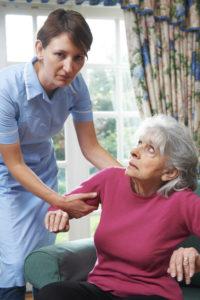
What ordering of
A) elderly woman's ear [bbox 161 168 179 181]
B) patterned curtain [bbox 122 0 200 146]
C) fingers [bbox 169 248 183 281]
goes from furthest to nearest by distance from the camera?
patterned curtain [bbox 122 0 200 146], elderly woman's ear [bbox 161 168 179 181], fingers [bbox 169 248 183 281]

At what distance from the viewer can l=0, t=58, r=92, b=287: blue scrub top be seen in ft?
6.03

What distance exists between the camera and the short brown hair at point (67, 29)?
170 cm

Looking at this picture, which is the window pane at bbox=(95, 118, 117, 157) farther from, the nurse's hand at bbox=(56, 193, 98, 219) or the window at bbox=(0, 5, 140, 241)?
the nurse's hand at bbox=(56, 193, 98, 219)

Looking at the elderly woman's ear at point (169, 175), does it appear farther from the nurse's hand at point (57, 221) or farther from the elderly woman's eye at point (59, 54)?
the elderly woman's eye at point (59, 54)

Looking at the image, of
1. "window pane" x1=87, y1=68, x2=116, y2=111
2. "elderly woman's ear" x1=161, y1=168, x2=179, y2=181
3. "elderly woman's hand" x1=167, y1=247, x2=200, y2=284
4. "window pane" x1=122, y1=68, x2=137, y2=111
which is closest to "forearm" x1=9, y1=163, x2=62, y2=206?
"elderly woman's ear" x1=161, y1=168, x2=179, y2=181

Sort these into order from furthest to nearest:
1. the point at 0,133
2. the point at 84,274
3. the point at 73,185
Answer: the point at 73,185 < the point at 84,274 < the point at 0,133

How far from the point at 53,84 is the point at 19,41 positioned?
59.3 inches

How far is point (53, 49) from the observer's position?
1.71m

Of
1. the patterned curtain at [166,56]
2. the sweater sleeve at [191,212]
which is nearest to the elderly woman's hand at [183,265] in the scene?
the sweater sleeve at [191,212]

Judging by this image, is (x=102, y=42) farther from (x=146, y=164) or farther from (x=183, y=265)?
(x=183, y=265)

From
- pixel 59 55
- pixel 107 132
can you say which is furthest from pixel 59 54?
pixel 107 132

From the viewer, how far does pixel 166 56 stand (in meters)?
3.13

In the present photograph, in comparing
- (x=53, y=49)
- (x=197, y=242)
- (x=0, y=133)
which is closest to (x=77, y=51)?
(x=53, y=49)

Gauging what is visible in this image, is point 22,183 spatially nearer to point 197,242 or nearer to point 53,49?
point 53,49
